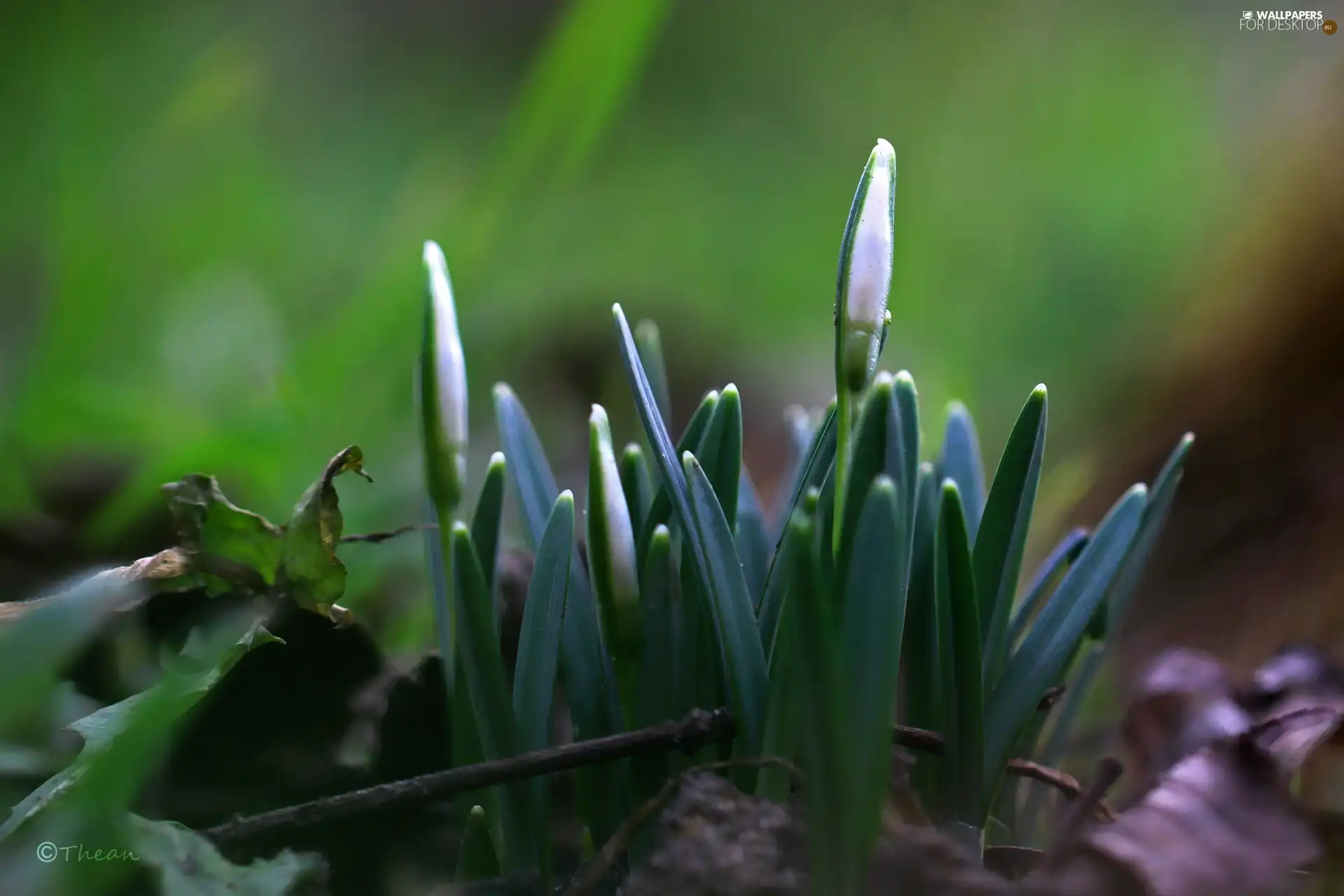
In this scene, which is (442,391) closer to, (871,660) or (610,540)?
(610,540)

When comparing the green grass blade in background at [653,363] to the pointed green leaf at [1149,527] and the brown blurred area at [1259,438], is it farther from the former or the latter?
the brown blurred area at [1259,438]

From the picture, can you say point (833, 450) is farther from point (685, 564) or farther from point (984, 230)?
point (984, 230)

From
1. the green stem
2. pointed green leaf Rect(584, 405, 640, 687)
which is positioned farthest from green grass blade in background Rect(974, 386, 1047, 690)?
pointed green leaf Rect(584, 405, 640, 687)

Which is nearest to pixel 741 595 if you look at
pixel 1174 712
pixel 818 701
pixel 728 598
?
pixel 728 598

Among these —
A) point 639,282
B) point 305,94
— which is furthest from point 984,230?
point 305,94

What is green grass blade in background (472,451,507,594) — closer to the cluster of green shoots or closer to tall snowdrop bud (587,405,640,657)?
the cluster of green shoots

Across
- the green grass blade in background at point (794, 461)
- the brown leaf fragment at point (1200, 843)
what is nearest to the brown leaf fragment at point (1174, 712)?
the brown leaf fragment at point (1200, 843)
